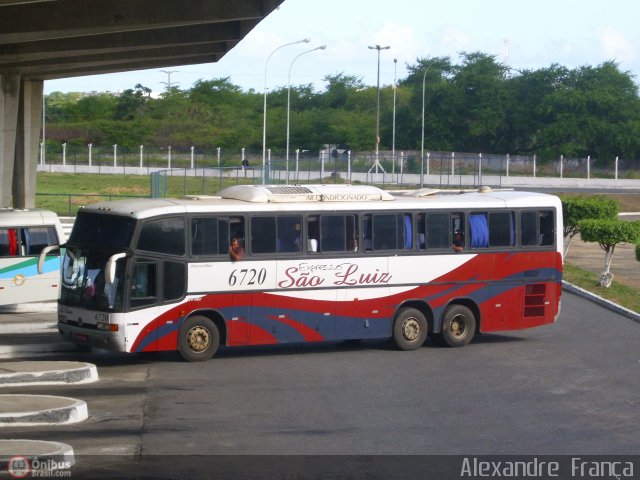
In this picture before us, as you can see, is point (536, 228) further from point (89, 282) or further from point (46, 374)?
point (46, 374)

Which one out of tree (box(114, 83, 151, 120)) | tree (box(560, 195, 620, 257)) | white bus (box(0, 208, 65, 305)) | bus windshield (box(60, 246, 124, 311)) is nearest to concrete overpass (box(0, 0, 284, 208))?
white bus (box(0, 208, 65, 305))

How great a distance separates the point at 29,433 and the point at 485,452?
5.55m

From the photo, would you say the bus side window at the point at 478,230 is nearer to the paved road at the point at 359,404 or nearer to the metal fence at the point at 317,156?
the paved road at the point at 359,404

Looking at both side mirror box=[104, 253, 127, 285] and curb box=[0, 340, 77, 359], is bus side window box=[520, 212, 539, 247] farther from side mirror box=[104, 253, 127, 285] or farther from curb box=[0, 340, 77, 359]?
curb box=[0, 340, 77, 359]

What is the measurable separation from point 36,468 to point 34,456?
0.21 meters

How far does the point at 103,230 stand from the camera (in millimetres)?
18453

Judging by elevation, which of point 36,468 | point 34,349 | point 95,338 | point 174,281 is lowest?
point 34,349

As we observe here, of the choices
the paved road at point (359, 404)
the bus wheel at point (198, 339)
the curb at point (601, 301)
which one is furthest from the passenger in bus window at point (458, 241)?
the curb at point (601, 301)

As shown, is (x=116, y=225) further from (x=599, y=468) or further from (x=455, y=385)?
(x=599, y=468)

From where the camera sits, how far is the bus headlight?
58.0ft

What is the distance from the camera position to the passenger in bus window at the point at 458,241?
20953mm

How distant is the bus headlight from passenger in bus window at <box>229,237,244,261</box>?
102 inches

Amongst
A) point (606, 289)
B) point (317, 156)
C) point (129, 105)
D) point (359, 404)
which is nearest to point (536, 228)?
point (359, 404)

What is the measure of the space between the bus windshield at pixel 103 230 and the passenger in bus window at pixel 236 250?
1.95 metres
